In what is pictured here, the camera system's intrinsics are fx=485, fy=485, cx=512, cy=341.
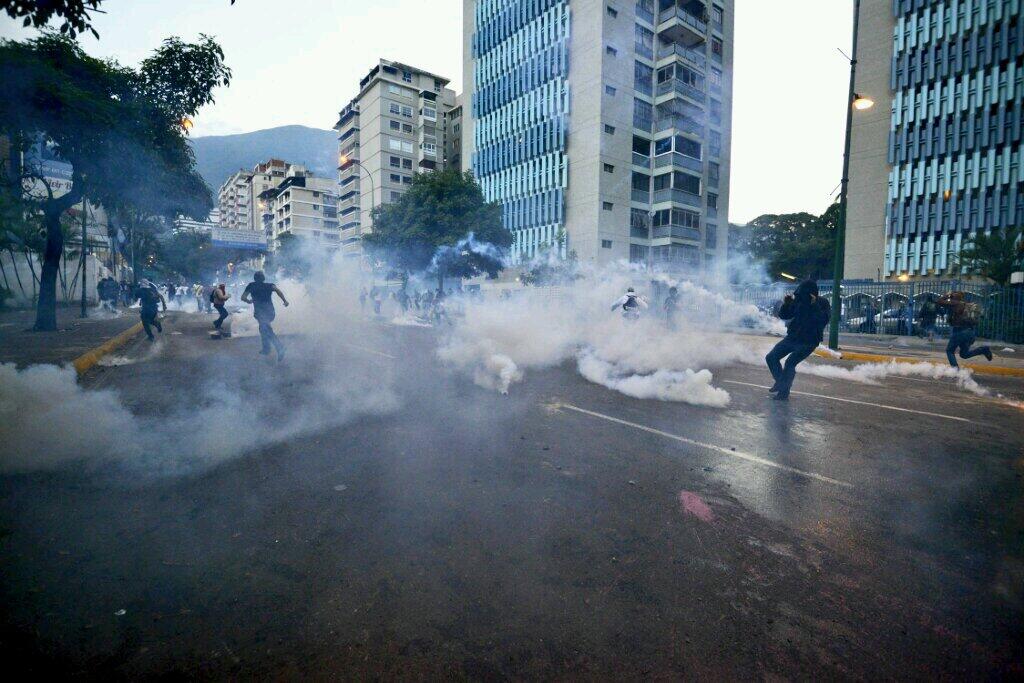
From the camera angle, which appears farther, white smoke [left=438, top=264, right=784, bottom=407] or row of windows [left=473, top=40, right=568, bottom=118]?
row of windows [left=473, top=40, right=568, bottom=118]

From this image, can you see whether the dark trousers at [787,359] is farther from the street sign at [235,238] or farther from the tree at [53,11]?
the street sign at [235,238]

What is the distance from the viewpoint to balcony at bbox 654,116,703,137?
40.0 meters

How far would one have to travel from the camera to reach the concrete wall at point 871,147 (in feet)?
119

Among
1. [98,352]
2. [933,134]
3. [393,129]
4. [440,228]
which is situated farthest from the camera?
[393,129]

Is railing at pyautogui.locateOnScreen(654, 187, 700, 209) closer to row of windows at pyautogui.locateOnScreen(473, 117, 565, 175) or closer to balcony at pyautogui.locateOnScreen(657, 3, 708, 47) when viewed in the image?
row of windows at pyautogui.locateOnScreen(473, 117, 565, 175)

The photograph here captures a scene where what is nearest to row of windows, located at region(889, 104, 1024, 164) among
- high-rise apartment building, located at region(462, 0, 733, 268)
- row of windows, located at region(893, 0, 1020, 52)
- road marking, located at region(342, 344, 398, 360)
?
row of windows, located at region(893, 0, 1020, 52)

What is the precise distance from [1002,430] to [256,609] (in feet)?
24.2

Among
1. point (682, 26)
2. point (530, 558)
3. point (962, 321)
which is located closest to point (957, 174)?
point (682, 26)

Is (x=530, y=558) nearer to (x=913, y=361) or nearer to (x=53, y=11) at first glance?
(x=53, y=11)

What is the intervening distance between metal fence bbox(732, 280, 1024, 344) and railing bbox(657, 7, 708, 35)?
27.0 meters

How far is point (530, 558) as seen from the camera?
8.75 feet

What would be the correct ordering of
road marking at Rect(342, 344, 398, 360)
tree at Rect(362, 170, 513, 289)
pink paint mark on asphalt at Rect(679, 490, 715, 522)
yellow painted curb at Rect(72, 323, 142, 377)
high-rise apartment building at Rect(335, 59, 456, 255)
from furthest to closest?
1. high-rise apartment building at Rect(335, 59, 456, 255)
2. tree at Rect(362, 170, 513, 289)
3. road marking at Rect(342, 344, 398, 360)
4. yellow painted curb at Rect(72, 323, 142, 377)
5. pink paint mark on asphalt at Rect(679, 490, 715, 522)

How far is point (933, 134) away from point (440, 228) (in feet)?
115

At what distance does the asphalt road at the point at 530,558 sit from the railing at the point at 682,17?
1717 inches
